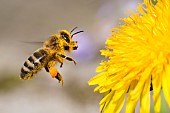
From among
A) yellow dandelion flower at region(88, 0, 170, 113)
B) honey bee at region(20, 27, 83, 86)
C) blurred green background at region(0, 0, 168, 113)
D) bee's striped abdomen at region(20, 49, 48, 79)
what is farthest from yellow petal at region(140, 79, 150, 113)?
blurred green background at region(0, 0, 168, 113)

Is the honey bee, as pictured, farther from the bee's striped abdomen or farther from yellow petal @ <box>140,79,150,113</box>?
yellow petal @ <box>140,79,150,113</box>

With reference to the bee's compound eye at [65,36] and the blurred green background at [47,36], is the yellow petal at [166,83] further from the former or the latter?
the blurred green background at [47,36]

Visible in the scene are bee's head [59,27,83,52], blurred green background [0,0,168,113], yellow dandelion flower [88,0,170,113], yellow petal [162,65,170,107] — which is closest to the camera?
yellow petal [162,65,170,107]

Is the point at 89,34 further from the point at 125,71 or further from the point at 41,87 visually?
the point at 125,71

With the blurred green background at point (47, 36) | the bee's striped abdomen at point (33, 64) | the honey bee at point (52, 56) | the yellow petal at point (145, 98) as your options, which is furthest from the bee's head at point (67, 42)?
the blurred green background at point (47, 36)

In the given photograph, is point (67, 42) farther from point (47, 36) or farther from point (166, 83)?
point (47, 36)

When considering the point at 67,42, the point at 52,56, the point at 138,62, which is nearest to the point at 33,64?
the point at 52,56
